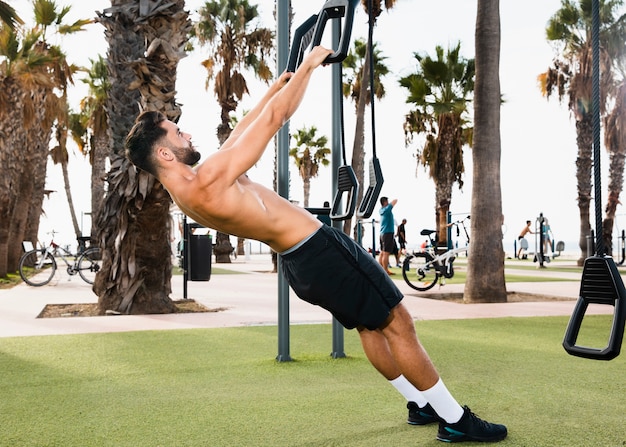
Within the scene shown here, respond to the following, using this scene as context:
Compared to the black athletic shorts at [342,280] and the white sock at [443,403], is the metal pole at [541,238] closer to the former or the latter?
the white sock at [443,403]

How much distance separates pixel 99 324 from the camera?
712 cm

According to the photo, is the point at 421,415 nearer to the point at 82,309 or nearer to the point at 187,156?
the point at 187,156

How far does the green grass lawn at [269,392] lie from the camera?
3057mm

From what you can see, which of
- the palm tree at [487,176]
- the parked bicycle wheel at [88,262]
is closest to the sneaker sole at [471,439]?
the palm tree at [487,176]

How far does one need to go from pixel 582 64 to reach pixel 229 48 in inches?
491

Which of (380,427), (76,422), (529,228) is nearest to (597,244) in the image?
(380,427)

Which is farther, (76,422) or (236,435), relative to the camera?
(76,422)

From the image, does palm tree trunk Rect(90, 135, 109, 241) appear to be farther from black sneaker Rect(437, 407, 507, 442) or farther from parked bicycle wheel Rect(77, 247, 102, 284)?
black sneaker Rect(437, 407, 507, 442)

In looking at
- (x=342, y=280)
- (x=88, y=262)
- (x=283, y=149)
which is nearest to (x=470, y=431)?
(x=342, y=280)

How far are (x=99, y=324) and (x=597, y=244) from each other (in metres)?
5.95

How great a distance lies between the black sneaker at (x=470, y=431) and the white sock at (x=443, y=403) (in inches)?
1.2

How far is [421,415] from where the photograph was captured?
3230mm

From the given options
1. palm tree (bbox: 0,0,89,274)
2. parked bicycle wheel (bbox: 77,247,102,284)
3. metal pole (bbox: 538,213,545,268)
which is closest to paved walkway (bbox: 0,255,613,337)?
parked bicycle wheel (bbox: 77,247,102,284)

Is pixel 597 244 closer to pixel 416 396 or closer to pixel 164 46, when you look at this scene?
pixel 416 396
